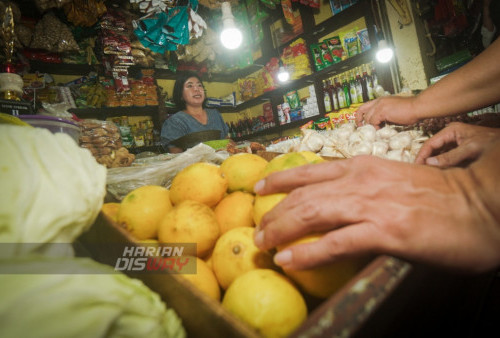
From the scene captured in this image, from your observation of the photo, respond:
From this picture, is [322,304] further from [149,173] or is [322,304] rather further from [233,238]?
[149,173]

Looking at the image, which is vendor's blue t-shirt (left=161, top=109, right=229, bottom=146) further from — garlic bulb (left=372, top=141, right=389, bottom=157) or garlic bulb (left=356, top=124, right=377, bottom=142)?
garlic bulb (left=372, top=141, right=389, bottom=157)

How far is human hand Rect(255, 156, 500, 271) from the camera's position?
0.48 m

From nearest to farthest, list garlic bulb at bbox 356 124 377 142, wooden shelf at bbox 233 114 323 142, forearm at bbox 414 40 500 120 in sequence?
1. forearm at bbox 414 40 500 120
2. garlic bulb at bbox 356 124 377 142
3. wooden shelf at bbox 233 114 323 142

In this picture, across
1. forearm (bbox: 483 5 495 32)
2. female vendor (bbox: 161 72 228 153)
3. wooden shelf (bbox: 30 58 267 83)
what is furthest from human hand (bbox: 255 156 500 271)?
wooden shelf (bbox: 30 58 267 83)

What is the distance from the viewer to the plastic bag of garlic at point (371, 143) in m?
1.46

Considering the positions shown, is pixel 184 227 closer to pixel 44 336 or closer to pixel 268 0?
pixel 44 336

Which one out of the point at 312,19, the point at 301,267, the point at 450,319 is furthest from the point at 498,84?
the point at 312,19

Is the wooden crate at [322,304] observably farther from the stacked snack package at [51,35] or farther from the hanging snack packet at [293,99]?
the hanging snack packet at [293,99]

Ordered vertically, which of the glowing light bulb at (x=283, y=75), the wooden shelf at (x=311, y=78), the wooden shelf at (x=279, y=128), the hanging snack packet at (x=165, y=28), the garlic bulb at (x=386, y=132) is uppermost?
the hanging snack packet at (x=165, y=28)

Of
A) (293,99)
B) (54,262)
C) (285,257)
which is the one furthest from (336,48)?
(54,262)

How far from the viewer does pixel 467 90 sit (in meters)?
1.23

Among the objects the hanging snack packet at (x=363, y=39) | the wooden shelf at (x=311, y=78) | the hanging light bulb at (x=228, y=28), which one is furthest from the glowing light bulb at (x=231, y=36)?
the hanging snack packet at (x=363, y=39)

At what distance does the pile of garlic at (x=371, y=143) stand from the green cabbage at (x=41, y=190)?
1.37m

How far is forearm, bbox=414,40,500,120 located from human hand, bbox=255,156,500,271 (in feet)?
3.17
